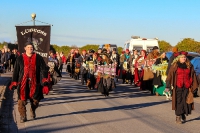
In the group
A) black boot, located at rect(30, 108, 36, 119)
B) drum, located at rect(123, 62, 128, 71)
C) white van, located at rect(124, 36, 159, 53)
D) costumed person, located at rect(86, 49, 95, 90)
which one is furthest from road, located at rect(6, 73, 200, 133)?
white van, located at rect(124, 36, 159, 53)

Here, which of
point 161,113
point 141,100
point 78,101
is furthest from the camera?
point 141,100

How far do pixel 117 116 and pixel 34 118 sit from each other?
2.16 m

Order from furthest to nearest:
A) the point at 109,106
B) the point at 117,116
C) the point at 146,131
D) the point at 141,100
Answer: the point at 141,100, the point at 109,106, the point at 117,116, the point at 146,131

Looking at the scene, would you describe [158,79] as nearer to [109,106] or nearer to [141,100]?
[141,100]

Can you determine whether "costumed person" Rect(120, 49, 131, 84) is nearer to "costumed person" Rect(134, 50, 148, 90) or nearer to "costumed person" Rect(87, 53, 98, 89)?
"costumed person" Rect(134, 50, 148, 90)

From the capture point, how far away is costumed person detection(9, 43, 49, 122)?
426 inches

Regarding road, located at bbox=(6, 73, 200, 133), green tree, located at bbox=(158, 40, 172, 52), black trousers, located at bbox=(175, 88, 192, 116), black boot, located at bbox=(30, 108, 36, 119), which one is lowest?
road, located at bbox=(6, 73, 200, 133)

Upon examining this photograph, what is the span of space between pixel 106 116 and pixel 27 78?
2.39 m

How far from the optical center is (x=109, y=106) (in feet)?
46.9

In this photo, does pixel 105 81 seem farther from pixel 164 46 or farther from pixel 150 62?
pixel 164 46

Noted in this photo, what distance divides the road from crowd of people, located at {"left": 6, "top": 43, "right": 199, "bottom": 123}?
18.8 inches

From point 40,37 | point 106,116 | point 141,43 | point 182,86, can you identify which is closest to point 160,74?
point 40,37

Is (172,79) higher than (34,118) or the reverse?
higher

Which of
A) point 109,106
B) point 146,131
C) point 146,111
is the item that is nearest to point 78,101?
point 109,106
